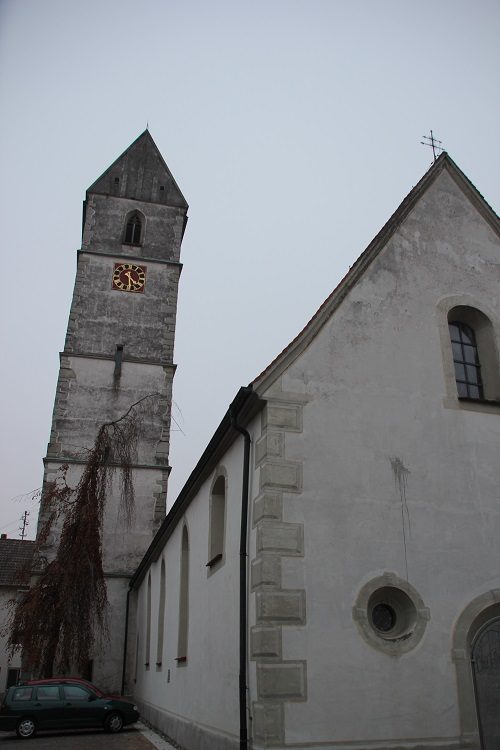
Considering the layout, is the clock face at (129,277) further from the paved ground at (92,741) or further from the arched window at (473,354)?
the arched window at (473,354)

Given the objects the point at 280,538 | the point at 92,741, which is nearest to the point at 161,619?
the point at 92,741

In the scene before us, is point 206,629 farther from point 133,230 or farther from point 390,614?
point 133,230

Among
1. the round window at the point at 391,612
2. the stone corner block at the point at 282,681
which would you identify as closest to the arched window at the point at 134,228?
the round window at the point at 391,612

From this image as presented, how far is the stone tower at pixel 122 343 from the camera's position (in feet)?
82.6

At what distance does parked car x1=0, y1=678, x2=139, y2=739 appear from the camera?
15.6m

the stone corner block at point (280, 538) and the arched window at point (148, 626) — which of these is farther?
the arched window at point (148, 626)

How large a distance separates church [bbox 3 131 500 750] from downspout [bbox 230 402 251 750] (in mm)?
27

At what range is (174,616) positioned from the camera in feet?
49.3

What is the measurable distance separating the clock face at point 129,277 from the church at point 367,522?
58.6 ft

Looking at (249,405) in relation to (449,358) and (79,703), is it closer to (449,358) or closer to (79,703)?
(449,358)

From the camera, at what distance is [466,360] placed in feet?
38.0

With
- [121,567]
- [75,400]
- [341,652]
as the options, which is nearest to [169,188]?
[75,400]

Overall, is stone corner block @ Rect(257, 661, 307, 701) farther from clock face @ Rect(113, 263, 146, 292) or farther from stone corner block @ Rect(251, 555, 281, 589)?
clock face @ Rect(113, 263, 146, 292)

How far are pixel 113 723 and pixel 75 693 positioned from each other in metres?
1.18
